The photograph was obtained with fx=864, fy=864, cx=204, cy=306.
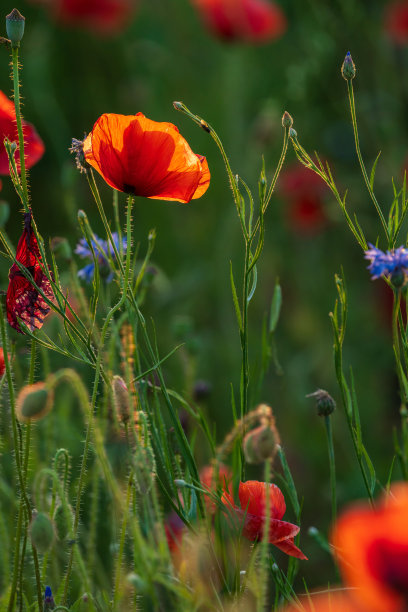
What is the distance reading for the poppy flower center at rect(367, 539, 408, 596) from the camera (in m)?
0.27

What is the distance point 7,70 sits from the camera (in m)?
1.93

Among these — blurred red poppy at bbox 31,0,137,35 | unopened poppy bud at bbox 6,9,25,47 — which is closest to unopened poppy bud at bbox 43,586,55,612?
unopened poppy bud at bbox 6,9,25,47

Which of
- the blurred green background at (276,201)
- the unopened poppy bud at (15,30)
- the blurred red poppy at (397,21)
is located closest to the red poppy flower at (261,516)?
the unopened poppy bud at (15,30)

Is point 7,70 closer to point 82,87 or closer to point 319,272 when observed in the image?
point 82,87

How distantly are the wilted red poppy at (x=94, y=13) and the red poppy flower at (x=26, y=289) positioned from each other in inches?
48.6

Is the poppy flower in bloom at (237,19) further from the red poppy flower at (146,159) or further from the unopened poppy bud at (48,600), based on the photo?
the unopened poppy bud at (48,600)

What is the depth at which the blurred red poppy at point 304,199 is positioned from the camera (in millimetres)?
1620

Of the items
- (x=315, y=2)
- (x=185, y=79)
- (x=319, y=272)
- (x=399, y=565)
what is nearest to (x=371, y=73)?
(x=315, y=2)

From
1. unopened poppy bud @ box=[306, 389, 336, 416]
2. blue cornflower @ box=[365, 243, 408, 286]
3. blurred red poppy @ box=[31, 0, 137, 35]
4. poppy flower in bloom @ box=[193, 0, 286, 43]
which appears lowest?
unopened poppy bud @ box=[306, 389, 336, 416]

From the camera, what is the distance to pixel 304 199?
5.37 ft

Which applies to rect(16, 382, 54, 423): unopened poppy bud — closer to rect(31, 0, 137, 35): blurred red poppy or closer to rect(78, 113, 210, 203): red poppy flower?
rect(78, 113, 210, 203): red poppy flower

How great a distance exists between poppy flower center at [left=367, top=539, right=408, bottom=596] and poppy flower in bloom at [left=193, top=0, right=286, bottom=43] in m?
1.33

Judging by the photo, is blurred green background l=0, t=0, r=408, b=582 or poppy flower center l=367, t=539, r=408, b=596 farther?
blurred green background l=0, t=0, r=408, b=582

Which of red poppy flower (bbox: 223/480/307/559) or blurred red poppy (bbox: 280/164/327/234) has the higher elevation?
blurred red poppy (bbox: 280/164/327/234)
